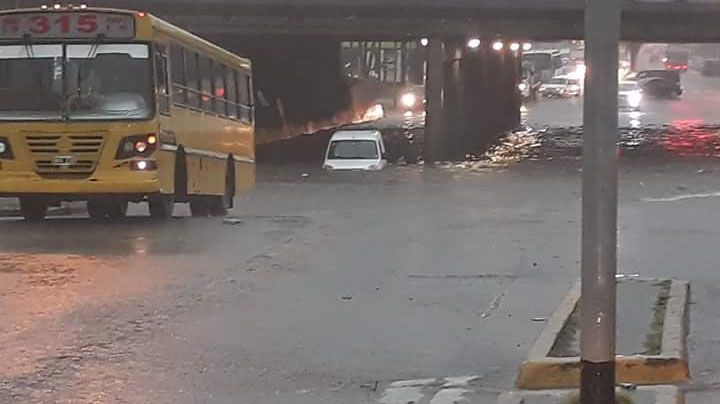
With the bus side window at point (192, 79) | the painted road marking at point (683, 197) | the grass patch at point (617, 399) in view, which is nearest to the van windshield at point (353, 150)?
the painted road marking at point (683, 197)

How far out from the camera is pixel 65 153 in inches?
696

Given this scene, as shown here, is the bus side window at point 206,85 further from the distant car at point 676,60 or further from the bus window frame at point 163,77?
the distant car at point 676,60

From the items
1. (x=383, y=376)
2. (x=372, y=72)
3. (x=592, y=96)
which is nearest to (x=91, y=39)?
(x=383, y=376)

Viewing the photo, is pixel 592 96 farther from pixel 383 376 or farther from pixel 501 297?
pixel 501 297

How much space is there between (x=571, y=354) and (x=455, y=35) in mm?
37562

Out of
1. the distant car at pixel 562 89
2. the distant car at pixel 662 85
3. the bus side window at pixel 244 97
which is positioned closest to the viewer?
the bus side window at pixel 244 97

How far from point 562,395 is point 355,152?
3329 cm

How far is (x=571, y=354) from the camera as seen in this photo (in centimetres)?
830

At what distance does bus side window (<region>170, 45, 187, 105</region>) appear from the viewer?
19.1 metres

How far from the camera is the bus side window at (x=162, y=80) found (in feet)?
59.6

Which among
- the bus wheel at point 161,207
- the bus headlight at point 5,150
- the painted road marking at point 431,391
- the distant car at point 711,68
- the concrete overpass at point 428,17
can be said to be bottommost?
the distant car at point 711,68

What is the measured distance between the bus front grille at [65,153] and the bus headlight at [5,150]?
0.29 metres

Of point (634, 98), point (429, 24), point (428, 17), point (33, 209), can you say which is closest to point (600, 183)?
point (33, 209)

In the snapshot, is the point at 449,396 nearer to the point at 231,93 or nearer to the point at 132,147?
the point at 132,147
